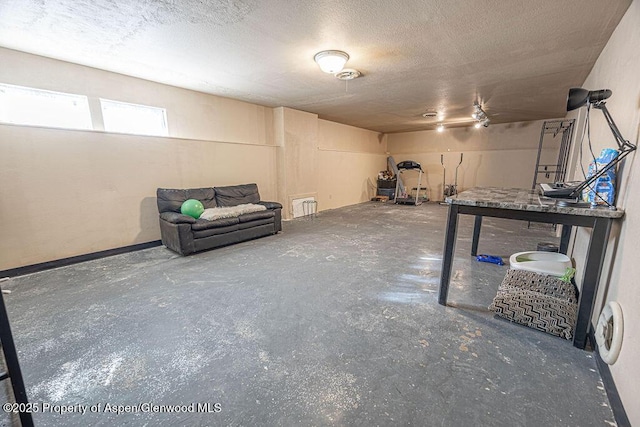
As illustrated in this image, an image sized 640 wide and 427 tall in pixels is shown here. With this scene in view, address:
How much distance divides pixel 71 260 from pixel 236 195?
2.33 metres

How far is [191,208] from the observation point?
3678 mm

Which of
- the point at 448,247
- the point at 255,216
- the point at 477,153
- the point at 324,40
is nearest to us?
the point at 448,247

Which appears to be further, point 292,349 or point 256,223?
point 256,223

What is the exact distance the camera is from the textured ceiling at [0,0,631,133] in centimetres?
198

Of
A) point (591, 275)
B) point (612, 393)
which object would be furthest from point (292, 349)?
point (591, 275)

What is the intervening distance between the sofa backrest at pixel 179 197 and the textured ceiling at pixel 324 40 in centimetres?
160

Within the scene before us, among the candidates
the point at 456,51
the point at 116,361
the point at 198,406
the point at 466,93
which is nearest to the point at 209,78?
the point at 456,51

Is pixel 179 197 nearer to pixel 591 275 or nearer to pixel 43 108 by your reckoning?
pixel 43 108

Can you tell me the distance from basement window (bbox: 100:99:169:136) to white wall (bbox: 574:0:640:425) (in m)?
5.03

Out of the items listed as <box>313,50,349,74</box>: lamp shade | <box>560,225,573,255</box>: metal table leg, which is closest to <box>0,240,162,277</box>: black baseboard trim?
<box>313,50,349,74</box>: lamp shade

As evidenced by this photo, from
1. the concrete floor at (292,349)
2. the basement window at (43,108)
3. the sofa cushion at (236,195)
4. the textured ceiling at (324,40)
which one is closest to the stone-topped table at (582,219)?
the concrete floor at (292,349)

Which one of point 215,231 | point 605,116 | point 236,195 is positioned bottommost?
point 215,231

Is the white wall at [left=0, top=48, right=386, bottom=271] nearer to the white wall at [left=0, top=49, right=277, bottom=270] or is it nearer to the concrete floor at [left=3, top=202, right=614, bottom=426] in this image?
the white wall at [left=0, top=49, right=277, bottom=270]

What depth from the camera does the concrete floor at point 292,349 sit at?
125 cm
